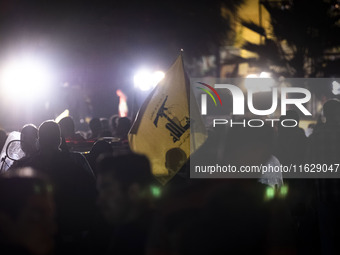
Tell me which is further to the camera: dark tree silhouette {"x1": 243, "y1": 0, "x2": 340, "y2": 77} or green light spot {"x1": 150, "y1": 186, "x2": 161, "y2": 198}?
dark tree silhouette {"x1": 243, "y1": 0, "x2": 340, "y2": 77}

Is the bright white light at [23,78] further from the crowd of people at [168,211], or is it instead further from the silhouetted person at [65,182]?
the crowd of people at [168,211]

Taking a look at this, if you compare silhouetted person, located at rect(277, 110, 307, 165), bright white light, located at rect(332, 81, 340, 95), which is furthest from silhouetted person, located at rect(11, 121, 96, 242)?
bright white light, located at rect(332, 81, 340, 95)

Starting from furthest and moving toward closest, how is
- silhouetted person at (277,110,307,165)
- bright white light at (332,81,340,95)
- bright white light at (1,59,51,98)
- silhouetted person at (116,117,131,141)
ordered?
bright white light at (1,59,51,98), bright white light at (332,81,340,95), silhouetted person at (116,117,131,141), silhouetted person at (277,110,307,165)

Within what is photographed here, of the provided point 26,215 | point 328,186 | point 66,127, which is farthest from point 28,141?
point 26,215

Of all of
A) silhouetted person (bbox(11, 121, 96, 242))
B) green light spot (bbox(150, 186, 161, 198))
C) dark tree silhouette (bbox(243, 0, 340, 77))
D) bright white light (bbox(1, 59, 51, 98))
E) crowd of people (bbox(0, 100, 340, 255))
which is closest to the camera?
crowd of people (bbox(0, 100, 340, 255))

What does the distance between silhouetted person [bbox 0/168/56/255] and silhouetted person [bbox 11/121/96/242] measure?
1.76 meters

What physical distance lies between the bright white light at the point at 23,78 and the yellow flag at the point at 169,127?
12.8 meters

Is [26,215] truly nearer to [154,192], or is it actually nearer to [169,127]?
[154,192]

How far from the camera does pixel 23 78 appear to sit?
19.7 meters

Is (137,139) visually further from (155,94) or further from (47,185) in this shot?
(47,185)

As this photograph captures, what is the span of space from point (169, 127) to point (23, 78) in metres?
13.3

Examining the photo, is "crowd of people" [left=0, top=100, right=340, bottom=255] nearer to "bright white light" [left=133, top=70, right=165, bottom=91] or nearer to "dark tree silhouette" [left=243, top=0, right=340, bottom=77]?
"dark tree silhouette" [left=243, top=0, right=340, bottom=77]

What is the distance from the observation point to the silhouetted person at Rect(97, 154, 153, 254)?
12.7ft

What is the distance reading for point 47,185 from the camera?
160 inches
